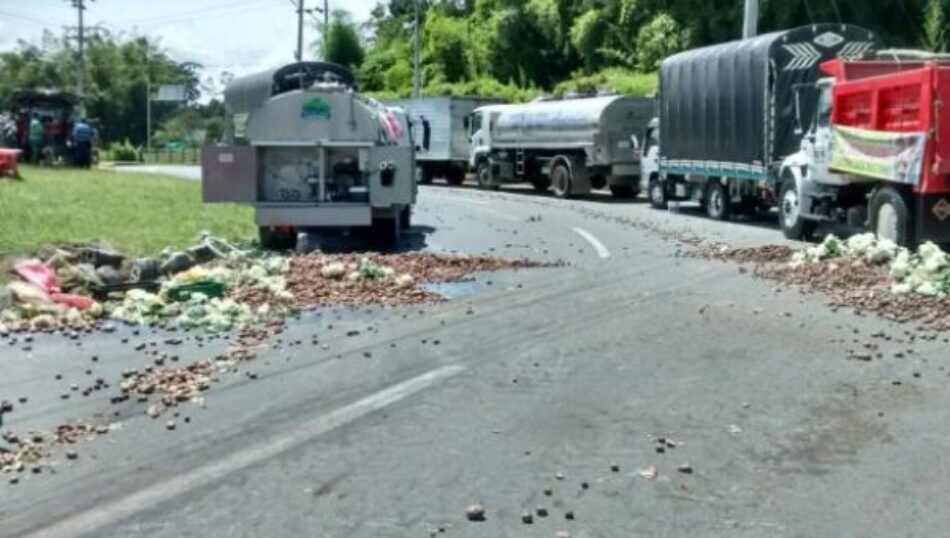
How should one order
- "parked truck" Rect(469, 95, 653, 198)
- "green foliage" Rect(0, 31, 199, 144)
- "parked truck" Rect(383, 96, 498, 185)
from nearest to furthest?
1. "parked truck" Rect(469, 95, 653, 198)
2. "parked truck" Rect(383, 96, 498, 185)
3. "green foliage" Rect(0, 31, 199, 144)

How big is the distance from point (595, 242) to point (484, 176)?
71.4ft

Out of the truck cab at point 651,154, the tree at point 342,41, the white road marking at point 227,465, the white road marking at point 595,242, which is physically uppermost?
the tree at point 342,41

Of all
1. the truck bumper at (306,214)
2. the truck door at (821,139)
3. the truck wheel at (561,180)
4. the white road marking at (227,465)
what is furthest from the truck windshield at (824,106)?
Result: the truck wheel at (561,180)

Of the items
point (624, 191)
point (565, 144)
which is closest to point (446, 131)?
point (565, 144)

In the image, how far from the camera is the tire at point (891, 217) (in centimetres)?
1672

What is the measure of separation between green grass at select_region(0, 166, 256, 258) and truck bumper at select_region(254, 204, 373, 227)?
110 cm

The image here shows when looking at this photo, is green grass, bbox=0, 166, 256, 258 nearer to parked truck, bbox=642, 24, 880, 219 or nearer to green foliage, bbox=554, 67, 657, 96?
parked truck, bbox=642, 24, 880, 219

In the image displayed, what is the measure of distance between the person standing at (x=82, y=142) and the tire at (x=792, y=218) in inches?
1075

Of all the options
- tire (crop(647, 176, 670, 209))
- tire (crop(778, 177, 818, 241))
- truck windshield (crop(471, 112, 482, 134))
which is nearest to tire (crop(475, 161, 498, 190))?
truck windshield (crop(471, 112, 482, 134))

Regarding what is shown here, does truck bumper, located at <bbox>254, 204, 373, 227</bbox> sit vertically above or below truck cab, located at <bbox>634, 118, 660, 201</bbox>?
below

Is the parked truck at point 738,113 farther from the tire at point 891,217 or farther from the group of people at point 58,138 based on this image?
the group of people at point 58,138

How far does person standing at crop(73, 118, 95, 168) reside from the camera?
1644 inches

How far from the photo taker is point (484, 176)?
42.1m

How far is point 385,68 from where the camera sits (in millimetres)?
79625
